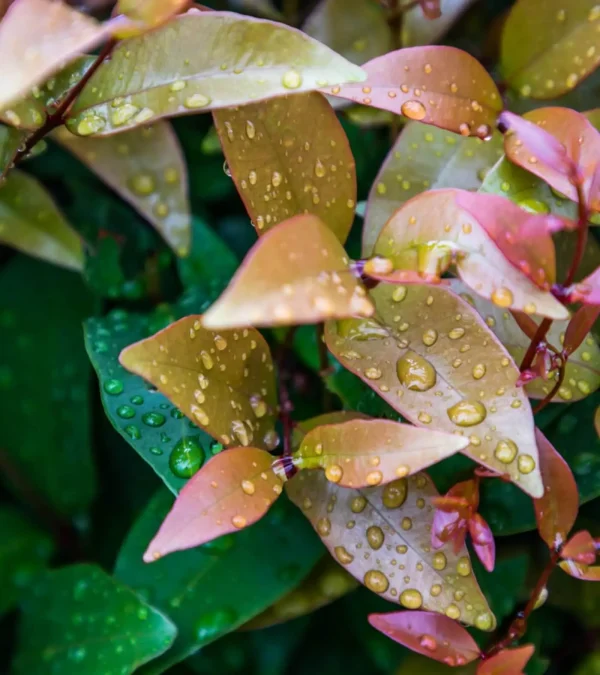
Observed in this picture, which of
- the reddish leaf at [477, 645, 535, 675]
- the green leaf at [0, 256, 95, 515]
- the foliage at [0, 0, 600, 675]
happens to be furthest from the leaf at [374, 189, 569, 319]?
the green leaf at [0, 256, 95, 515]

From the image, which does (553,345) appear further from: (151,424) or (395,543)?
(151,424)

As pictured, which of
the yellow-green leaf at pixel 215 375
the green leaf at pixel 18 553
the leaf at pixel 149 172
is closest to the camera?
the yellow-green leaf at pixel 215 375

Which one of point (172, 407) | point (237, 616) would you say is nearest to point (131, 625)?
point (237, 616)

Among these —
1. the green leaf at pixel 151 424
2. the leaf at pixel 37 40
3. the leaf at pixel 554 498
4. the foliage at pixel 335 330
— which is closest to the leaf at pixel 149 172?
the foliage at pixel 335 330

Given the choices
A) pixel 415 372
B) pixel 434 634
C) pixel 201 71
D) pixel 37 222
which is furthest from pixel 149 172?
pixel 434 634

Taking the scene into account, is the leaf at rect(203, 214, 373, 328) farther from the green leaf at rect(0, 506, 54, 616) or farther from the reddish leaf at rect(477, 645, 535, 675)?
the green leaf at rect(0, 506, 54, 616)

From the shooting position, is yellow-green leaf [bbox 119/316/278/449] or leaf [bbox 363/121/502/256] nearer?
yellow-green leaf [bbox 119/316/278/449]

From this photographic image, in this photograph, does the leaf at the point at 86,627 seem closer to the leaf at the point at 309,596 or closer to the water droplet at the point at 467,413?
the leaf at the point at 309,596
